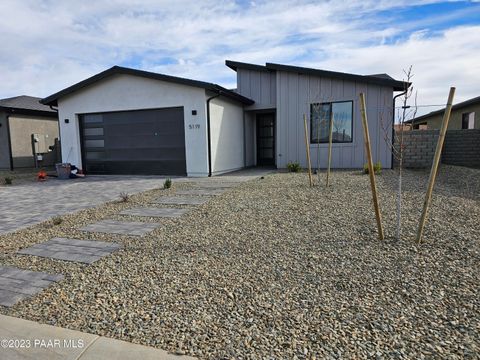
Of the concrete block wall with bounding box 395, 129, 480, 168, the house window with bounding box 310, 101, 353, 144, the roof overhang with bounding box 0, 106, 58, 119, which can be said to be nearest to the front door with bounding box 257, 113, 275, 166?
the house window with bounding box 310, 101, 353, 144

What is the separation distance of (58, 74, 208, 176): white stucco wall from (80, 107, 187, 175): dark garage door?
0.83ft

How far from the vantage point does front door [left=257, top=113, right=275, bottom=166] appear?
1391cm

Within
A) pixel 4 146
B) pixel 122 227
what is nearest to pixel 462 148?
pixel 122 227

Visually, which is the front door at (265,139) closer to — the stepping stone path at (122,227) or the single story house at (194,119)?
the single story house at (194,119)

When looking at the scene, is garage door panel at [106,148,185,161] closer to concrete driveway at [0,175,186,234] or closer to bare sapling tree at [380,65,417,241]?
concrete driveway at [0,175,186,234]

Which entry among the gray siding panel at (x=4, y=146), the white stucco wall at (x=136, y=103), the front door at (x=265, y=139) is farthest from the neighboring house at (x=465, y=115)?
the gray siding panel at (x=4, y=146)

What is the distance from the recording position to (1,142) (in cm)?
1528

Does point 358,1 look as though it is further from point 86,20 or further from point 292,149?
point 86,20

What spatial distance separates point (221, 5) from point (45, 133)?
13389 millimetres

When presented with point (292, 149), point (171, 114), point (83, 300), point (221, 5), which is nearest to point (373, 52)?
point (292, 149)

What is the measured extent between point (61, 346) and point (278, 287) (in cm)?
166

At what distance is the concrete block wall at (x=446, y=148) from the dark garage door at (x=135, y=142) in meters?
8.19

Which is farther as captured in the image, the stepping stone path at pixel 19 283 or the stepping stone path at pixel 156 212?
the stepping stone path at pixel 156 212

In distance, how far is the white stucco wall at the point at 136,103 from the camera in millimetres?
10320
